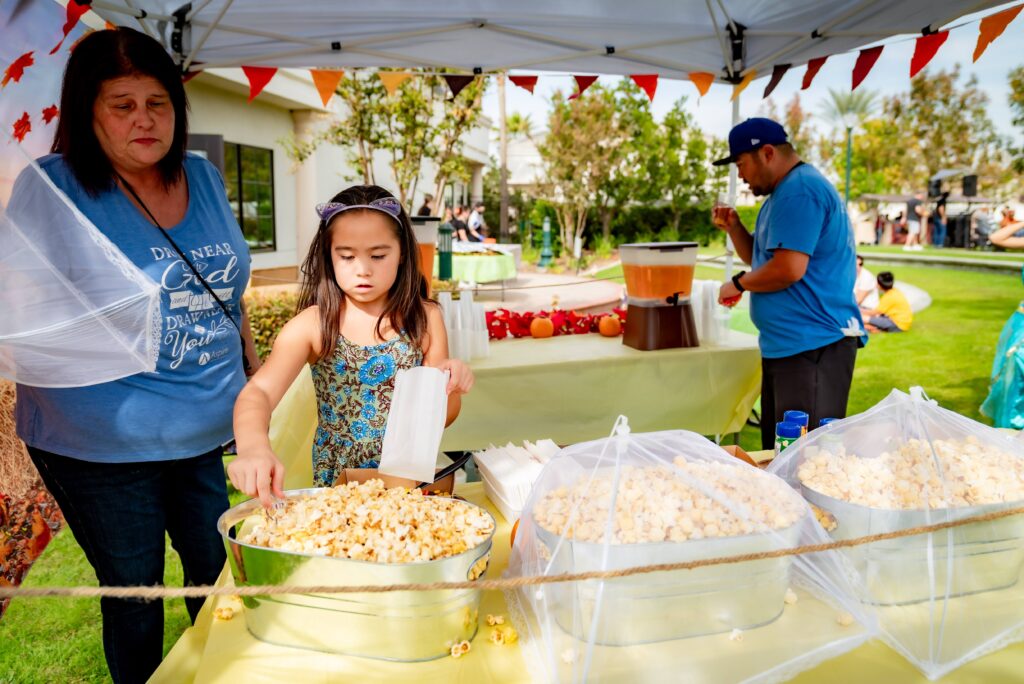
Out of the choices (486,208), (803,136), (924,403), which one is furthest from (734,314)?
(803,136)

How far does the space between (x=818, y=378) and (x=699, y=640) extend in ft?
6.61

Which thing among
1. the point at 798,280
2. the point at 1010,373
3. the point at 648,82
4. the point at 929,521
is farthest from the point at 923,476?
the point at 1010,373

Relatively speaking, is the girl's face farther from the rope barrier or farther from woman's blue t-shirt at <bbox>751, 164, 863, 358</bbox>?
woman's blue t-shirt at <bbox>751, 164, 863, 358</bbox>

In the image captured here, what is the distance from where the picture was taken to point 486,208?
27.3 m

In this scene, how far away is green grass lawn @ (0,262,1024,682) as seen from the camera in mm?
2559

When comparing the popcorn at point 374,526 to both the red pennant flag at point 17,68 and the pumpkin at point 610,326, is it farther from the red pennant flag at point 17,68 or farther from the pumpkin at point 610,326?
the pumpkin at point 610,326

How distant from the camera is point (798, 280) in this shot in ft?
9.04

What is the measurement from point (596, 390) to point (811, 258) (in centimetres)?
111

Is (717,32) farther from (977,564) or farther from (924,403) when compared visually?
(977,564)

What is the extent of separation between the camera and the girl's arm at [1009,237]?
12.6 ft

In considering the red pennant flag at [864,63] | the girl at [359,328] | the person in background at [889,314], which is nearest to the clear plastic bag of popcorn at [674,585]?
the girl at [359,328]

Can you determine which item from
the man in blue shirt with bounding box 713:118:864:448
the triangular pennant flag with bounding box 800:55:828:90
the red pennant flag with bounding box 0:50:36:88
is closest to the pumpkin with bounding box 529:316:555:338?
the man in blue shirt with bounding box 713:118:864:448

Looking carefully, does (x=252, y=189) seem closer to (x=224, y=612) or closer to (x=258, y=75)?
(x=258, y=75)

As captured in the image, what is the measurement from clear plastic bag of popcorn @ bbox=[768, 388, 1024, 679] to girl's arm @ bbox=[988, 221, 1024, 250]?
125 inches
